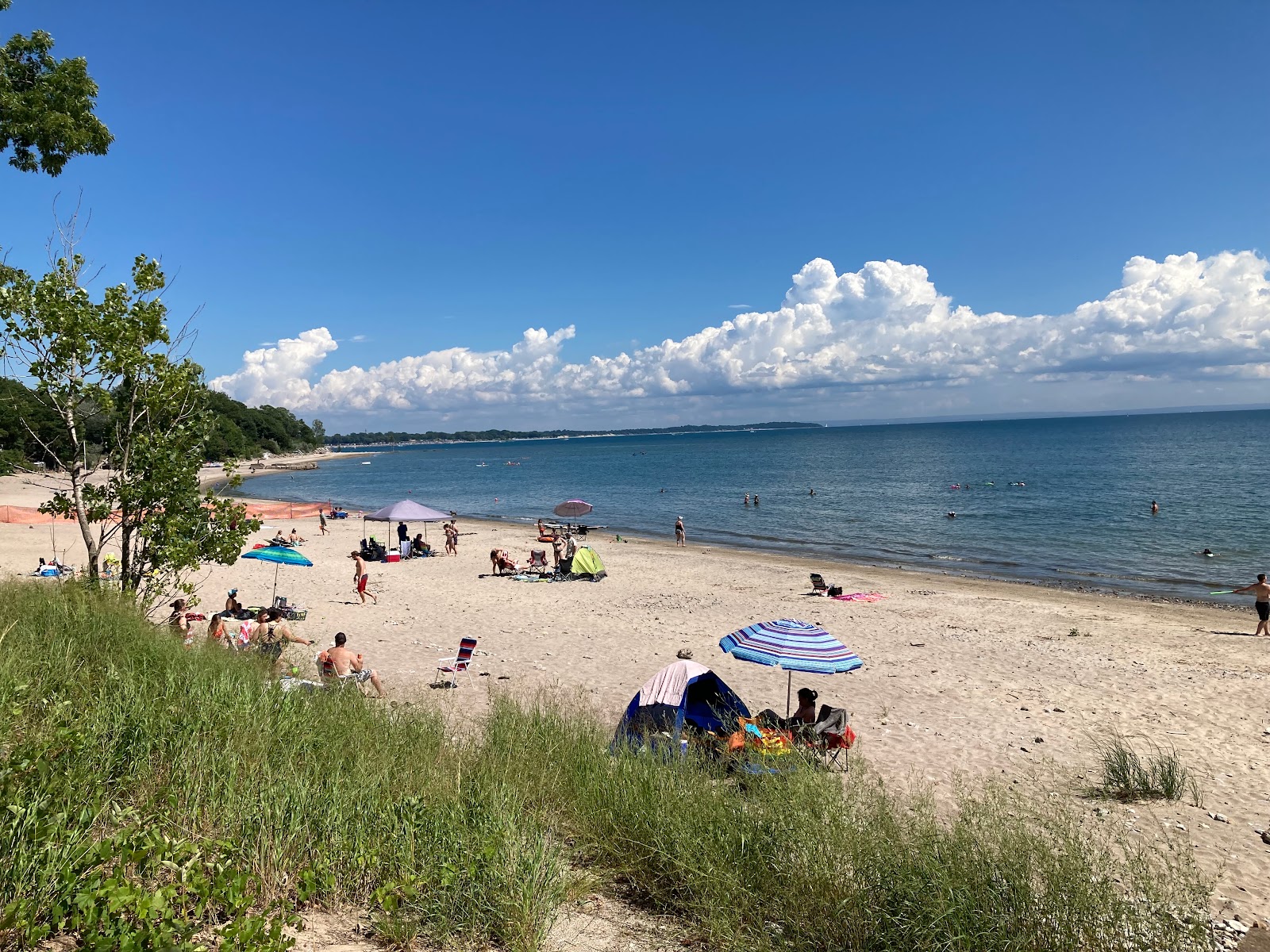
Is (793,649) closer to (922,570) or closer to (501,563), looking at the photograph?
(501,563)

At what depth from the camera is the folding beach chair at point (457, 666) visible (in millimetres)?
11648

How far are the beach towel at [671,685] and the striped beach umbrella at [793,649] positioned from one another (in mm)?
584

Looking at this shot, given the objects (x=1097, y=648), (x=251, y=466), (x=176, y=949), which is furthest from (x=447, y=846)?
(x=251, y=466)

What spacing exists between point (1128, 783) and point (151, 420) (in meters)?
11.5

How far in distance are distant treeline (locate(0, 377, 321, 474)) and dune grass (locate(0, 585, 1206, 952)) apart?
3225 millimetres

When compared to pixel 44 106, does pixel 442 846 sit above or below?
below

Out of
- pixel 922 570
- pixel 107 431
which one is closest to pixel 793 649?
pixel 107 431

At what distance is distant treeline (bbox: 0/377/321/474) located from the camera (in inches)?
305

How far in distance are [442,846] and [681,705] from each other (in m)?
4.34

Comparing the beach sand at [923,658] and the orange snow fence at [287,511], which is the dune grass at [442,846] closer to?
the beach sand at [923,658]

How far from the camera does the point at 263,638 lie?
12.2m

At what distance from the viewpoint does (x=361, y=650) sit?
46.5 ft

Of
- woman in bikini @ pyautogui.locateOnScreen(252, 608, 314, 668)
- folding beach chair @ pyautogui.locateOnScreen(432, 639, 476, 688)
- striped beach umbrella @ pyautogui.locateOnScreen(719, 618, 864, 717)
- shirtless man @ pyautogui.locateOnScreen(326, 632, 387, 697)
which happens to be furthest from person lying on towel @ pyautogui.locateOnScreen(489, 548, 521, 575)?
striped beach umbrella @ pyautogui.locateOnScreen(719, 618, 864, 717)

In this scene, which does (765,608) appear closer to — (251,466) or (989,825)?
(989,825)
